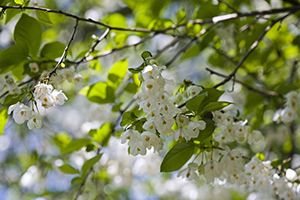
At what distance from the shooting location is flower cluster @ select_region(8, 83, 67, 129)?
55.6 inches

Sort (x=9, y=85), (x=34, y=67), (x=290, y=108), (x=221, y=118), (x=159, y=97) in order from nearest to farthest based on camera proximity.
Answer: (x=159, y=97) < (x=221, y=118) < (x=9, y=85) < (x=34, y=67) < (x=290, y=108)

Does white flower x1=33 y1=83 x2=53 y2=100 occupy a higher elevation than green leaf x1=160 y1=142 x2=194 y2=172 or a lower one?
higher

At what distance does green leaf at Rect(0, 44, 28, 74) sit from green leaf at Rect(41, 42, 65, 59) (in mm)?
100

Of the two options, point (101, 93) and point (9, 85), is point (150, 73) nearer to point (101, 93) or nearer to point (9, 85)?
point (9, 85)

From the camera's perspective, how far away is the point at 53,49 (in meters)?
1.84

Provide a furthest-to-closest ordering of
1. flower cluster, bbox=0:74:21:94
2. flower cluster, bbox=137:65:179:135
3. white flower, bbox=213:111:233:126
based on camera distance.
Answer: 1. flower cluster, bbox=0:74:21:94
2. white flower, bbox=213:111:233:126
3. flower cluster, bbox=137:65:179:135

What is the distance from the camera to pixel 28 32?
1.77 metres

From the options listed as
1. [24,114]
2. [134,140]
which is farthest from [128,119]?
[24,114]

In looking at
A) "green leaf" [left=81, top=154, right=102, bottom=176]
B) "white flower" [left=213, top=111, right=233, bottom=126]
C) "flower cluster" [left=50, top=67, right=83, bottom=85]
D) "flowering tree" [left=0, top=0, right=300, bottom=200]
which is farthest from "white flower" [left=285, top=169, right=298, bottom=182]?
"flower cluster" [left=50, top=67, right=83, bottom=85]

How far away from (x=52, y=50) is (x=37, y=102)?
0.42 meters

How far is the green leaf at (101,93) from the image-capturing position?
206cm

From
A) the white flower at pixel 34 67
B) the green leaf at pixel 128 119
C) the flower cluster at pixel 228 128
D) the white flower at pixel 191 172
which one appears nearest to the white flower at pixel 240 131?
the flower cluster at pixel 228 128

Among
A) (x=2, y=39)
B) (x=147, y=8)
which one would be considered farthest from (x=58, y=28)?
(x=147, y=8)

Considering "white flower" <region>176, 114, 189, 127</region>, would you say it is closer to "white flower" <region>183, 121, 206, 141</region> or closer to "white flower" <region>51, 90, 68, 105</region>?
"white flower" <region>183, 121, 206, 141</region>
